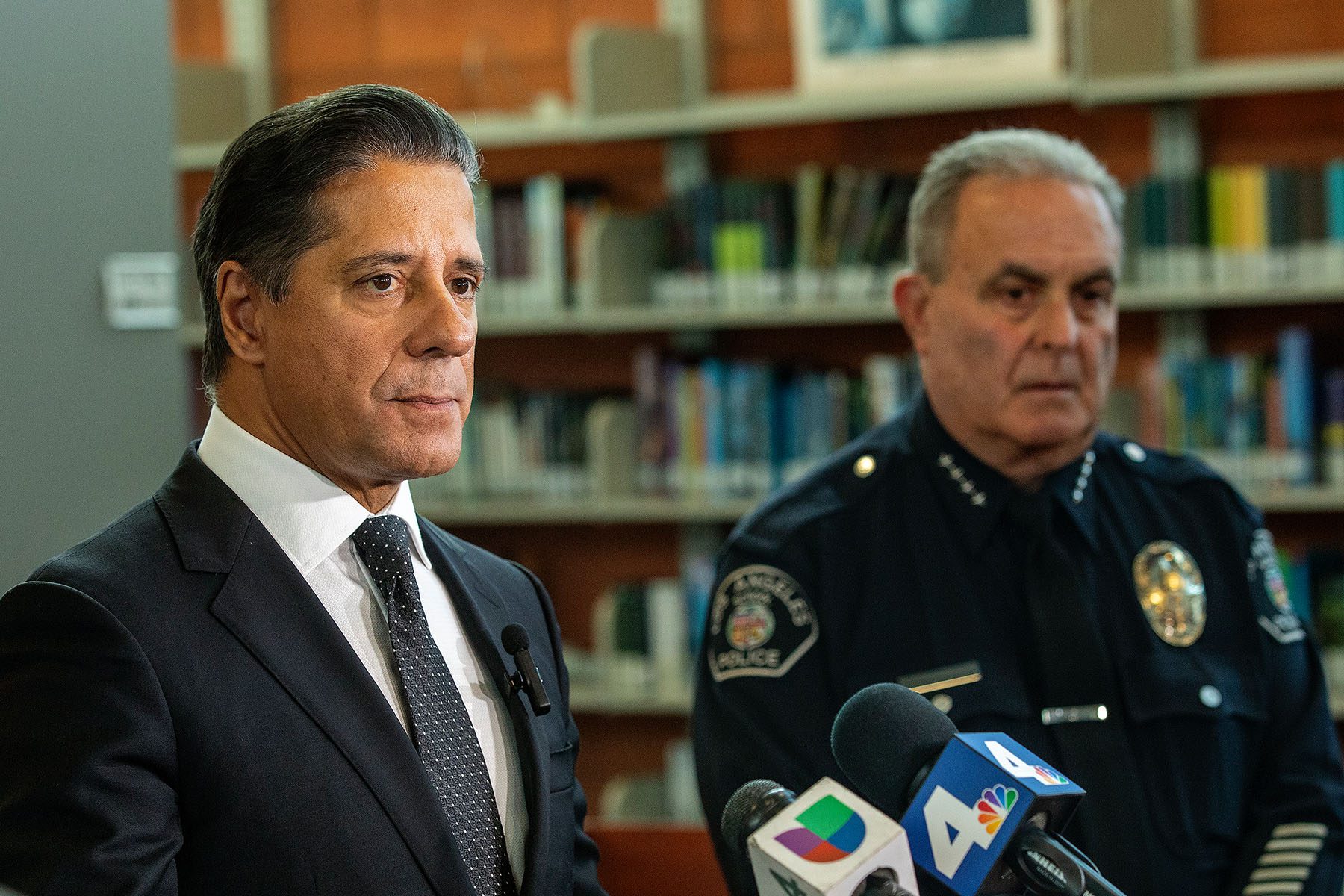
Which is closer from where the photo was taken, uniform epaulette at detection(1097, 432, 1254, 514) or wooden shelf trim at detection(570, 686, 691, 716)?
uniform epaulette at detection(1097, 432, 1254, 514)

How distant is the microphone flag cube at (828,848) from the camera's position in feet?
2.69

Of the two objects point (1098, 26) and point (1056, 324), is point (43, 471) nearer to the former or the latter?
point (1056, 324)

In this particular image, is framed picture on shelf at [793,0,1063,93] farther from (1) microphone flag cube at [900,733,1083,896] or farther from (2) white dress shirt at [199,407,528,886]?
Answer: (1) microphone flag cube at [900,733,1083,896]

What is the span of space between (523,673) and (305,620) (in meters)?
0.23

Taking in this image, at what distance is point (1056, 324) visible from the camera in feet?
6.19

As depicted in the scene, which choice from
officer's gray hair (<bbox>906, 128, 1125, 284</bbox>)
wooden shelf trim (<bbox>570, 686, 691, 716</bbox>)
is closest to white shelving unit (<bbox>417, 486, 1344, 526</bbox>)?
wooden shelf trim (<bbox>570, 686, 691, 716</bbox>)

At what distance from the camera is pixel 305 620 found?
1.17 metres

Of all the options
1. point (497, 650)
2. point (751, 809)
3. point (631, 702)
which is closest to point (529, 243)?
point (631, 702)

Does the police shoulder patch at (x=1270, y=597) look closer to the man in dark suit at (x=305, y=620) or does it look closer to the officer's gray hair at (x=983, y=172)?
the officer's gray hair at (x=983, y=172)

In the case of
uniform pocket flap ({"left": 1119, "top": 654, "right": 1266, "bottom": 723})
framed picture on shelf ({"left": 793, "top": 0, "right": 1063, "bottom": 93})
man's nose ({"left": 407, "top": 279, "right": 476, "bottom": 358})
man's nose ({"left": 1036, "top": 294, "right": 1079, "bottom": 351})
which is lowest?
uniform pocket flap ({"left": 1119, "top": 654, "right": 1266, "bottom": 723})

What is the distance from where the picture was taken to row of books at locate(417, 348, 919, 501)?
147 inches

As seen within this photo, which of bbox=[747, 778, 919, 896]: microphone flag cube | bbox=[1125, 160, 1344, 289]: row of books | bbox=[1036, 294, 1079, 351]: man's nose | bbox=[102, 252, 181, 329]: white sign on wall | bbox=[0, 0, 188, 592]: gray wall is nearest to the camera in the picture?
bbox=[747, 778, 919, 896]: microphone flag cube

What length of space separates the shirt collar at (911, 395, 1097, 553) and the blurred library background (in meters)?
1.59

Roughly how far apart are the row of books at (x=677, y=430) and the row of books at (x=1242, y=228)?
0.69 meters
